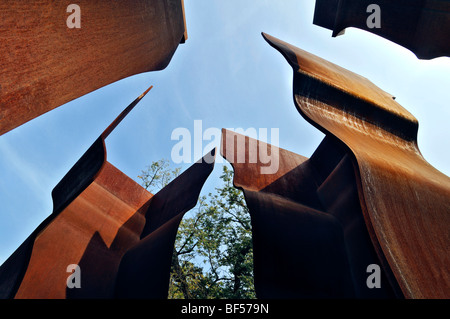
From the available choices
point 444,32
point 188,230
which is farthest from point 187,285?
point 444,32

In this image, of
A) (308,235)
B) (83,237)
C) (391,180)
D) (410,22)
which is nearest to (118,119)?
(83,237)

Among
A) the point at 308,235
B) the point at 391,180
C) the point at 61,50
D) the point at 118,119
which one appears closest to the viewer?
the point at 391,180

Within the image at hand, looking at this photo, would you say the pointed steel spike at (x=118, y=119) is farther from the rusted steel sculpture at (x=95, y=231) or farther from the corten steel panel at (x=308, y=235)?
the corten steel panel at (x=308, y=235)

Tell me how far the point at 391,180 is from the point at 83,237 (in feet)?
19.3

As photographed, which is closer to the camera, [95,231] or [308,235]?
[308,235]

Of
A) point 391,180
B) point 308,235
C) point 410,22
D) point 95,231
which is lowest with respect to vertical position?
point 308,235

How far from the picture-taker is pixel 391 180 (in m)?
3.89

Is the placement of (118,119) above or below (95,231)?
above

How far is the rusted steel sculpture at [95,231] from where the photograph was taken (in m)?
4.57

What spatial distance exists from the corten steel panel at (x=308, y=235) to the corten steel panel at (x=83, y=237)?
2896 millimetres

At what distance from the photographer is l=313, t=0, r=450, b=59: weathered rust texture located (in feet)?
17.4

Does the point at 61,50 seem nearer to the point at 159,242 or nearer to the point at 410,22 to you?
the point at 159,242

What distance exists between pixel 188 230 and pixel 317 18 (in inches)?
416
